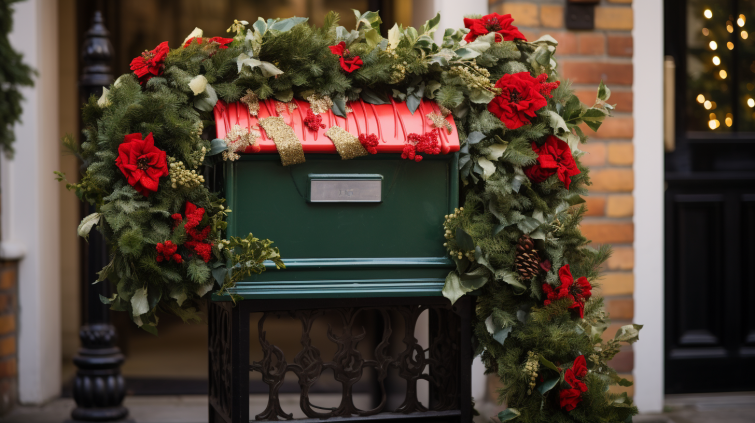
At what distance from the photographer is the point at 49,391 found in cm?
315

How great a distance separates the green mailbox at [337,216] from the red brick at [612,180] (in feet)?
3.72

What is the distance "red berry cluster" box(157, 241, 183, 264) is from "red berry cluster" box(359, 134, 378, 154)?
49 cm

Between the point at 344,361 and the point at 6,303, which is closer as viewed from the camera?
the point at 344,361

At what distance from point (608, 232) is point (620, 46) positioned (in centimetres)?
74

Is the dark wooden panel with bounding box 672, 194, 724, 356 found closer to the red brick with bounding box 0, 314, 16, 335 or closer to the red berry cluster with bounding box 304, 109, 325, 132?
the red berry cluster with bounding box 304, 109, 325, 132

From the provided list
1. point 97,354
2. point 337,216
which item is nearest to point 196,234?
point 337,216

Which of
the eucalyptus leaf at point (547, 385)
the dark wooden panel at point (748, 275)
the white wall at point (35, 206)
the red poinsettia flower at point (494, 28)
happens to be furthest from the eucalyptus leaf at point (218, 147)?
the dark wooden panel at point (748, 275)

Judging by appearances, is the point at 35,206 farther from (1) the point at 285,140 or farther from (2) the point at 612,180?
(2) the point at 612,180

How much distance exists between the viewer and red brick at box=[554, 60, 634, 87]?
8.52 feet

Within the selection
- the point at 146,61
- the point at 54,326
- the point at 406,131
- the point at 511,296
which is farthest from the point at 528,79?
the point at 54,326

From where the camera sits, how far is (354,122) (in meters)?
1.63

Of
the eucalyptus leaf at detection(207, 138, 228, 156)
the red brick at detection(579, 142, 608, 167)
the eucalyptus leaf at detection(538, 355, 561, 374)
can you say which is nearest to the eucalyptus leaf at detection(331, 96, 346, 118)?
the eucalyptus leaf at detection(207, 138, 228, 156)

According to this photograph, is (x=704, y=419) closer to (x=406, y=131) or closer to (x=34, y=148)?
(x=406, y=131)

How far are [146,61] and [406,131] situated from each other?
0.64 m
